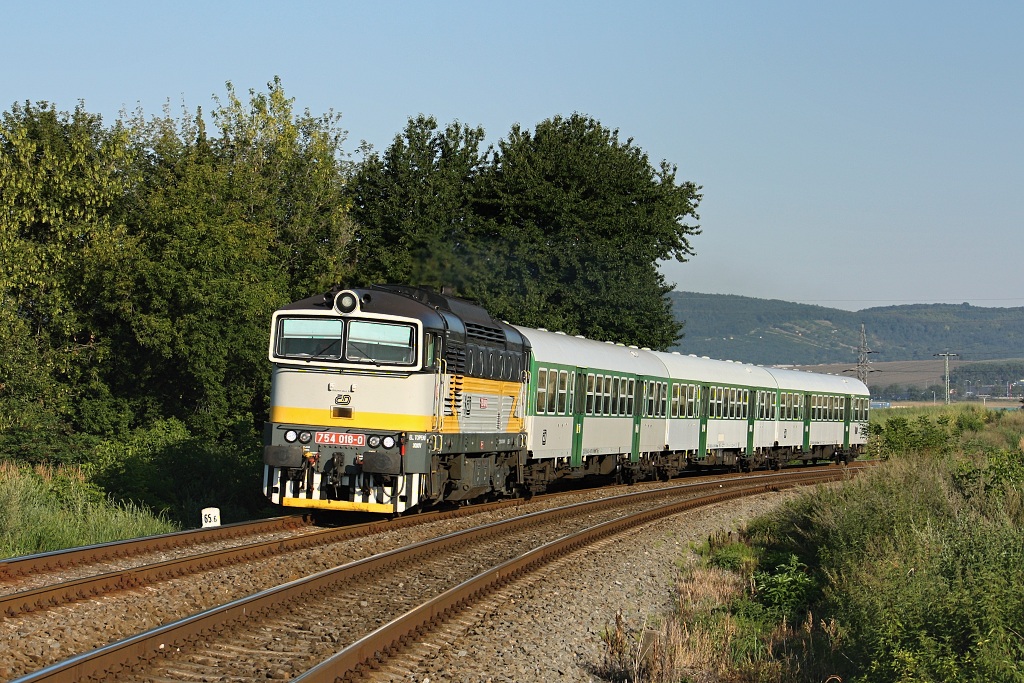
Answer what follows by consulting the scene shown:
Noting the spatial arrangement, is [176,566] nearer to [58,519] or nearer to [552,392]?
[58,519]

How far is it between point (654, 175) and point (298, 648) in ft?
141

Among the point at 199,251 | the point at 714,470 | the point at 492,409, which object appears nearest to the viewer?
the point at 492,409

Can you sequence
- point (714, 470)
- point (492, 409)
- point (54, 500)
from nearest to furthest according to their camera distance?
1. point (54, 500)
2. point (492, 409)
3. point (714, 470)

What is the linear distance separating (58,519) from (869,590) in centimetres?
1101

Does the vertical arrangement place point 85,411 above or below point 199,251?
below

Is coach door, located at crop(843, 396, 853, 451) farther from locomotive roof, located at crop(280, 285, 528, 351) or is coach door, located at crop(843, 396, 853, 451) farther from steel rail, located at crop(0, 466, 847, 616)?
steel rail, located at crop(0, 466, 847, 616)

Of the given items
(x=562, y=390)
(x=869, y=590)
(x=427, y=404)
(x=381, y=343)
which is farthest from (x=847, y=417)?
(x=869, y=590)

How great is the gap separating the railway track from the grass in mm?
2099

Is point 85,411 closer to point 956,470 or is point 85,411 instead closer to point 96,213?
point 96,213

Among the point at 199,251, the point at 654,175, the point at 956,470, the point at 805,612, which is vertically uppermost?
the point at 654,175

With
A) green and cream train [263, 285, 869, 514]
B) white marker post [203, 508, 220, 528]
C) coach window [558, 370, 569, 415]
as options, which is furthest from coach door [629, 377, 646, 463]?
white marker post [203, 508, 220, 528]

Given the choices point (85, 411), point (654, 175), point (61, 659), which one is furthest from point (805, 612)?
point (654, 175)

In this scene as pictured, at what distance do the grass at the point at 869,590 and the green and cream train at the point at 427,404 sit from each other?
4.16 m

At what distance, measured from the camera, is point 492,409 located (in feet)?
65.5
